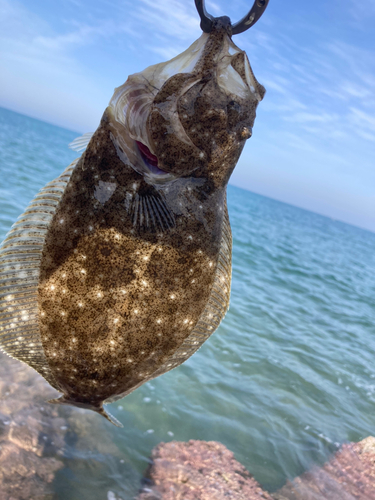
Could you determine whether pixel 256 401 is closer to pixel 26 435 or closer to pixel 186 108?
pixel 26 435

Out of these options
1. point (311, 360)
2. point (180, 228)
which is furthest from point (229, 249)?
point (311, 360)

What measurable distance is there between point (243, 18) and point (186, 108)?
1.56ft

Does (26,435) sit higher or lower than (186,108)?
lower

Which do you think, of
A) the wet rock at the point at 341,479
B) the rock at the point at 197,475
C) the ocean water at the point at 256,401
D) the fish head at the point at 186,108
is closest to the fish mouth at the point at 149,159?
the fish head at the point at 186,108

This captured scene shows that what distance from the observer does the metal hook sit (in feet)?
5.10

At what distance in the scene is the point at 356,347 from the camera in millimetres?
11938

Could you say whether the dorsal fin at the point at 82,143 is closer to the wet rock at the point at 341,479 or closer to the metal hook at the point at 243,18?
the metal hook at the point at 243,18

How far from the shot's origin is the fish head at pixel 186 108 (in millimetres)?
1947

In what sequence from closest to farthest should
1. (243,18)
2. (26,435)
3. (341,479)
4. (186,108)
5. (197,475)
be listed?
1. (243,18)
2. (186,108)
3. (26,435)
4. (197,475)
5. (341,479)

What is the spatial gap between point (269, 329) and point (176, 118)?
32.0ft

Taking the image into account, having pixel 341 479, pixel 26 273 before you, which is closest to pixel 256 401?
pixel 341 479

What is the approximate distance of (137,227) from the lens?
6.63 ft

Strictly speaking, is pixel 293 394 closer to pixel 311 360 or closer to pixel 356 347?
pixel 311 360

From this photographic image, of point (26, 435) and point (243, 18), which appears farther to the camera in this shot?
point (26, 435)
